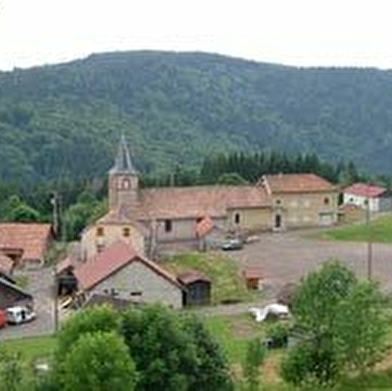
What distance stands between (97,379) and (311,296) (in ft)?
32.0

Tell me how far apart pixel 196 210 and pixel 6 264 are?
606 inches

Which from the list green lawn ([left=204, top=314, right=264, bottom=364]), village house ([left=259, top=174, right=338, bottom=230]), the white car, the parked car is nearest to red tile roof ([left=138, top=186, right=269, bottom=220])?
village house ([left=259, top=174, right=338, bottom=230])

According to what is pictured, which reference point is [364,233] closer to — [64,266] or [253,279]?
[253,279]

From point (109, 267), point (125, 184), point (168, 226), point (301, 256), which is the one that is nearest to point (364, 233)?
point (301, 256)

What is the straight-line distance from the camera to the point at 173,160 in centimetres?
17688

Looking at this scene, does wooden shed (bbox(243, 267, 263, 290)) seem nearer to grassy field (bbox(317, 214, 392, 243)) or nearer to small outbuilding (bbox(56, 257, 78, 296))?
small outbuilding (bbox(56, 257, 78, 296))

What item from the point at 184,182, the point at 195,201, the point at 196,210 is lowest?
the point at 196,210

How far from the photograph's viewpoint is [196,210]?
7400 cm

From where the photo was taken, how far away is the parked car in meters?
71.1

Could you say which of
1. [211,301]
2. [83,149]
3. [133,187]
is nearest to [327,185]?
[133,187]

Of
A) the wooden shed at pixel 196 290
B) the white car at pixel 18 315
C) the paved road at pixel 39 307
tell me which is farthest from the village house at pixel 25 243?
the white car at pixel 18 315

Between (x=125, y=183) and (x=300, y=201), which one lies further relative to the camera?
(x=300, y=201)

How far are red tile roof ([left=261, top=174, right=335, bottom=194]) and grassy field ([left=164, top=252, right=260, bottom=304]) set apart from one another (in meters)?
13.3

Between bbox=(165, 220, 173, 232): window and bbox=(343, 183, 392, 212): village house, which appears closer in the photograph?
bbox=(165, 220, 173, 232): window
